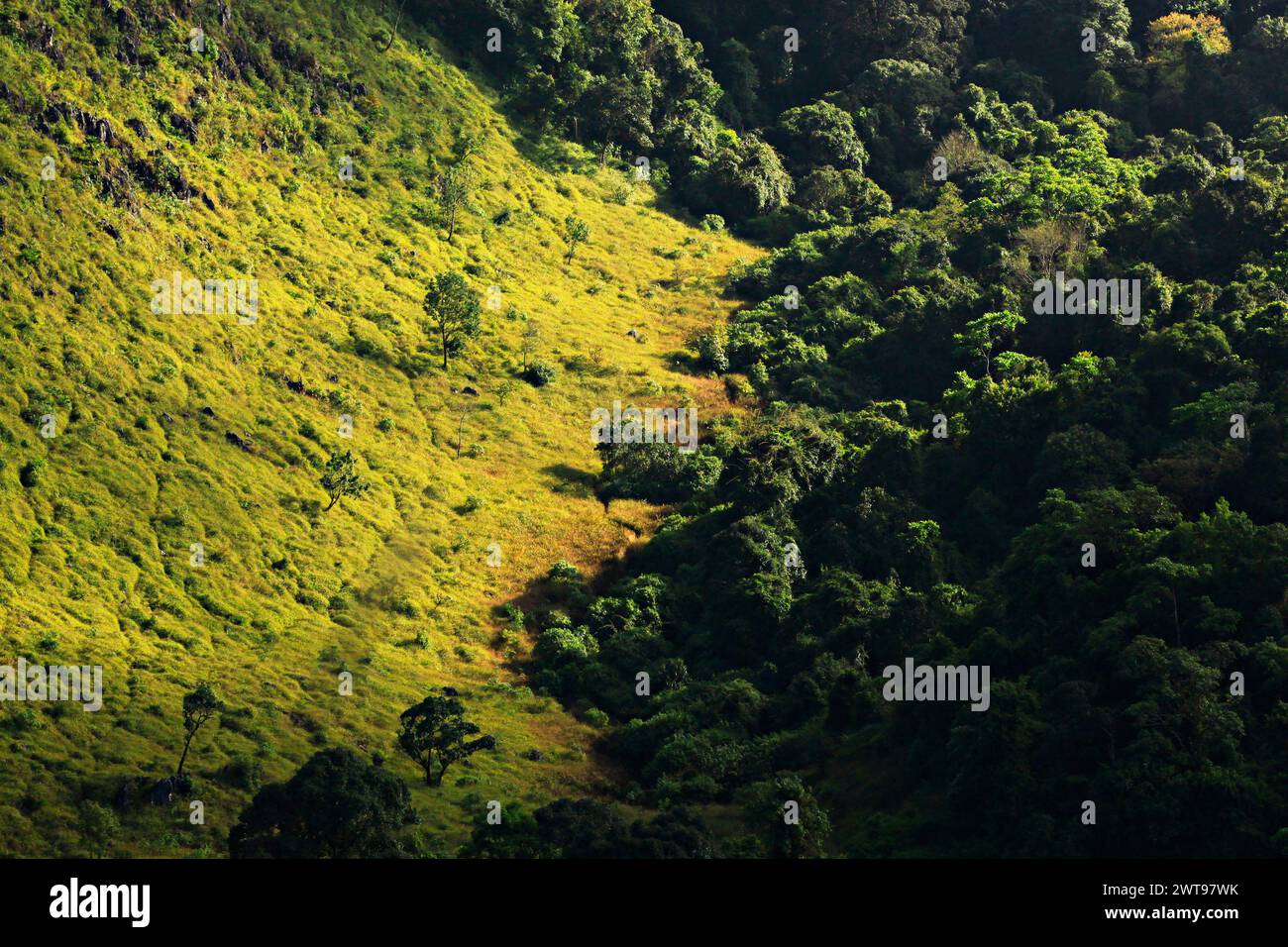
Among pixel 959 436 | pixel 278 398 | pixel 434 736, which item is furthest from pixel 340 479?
pixel 959 436

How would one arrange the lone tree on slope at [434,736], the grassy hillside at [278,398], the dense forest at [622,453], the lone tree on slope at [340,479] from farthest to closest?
the lone tree on slope at [340,479]
the lone tree on slope at [434,736]
the grassy hillside at [278,398]
the dense forest at [622,453]

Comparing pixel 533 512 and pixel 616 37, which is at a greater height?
pixel 616 37

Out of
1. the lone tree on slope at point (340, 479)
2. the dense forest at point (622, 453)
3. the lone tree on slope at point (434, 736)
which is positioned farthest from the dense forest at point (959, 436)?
the lone tree on slope at point (340, 479)

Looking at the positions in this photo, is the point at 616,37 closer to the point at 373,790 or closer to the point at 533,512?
the point at 533,512

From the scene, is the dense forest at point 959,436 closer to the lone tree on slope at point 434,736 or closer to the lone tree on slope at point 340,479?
the lone tree on slope at point 434,736

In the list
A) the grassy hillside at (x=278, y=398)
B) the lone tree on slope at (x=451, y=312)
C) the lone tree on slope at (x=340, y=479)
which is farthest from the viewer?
the lone tree on slope at (x=451, y=312)

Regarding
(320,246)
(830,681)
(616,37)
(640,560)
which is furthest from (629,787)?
(616,37)
